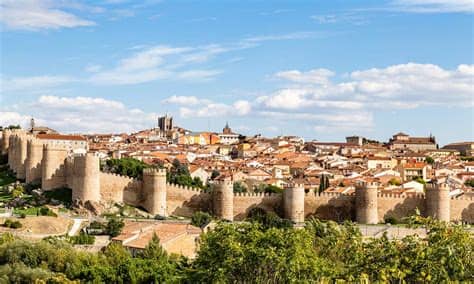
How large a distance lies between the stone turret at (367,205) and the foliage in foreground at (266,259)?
850 centimetres

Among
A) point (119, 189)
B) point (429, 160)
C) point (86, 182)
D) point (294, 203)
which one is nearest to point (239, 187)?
point (294, 203)

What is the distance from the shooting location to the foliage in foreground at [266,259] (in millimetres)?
12562

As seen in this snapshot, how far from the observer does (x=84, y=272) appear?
995 inches

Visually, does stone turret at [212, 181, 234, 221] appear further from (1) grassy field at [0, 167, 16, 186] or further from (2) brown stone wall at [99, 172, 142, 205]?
(1) grassy field at [0, 167, 16, 186]

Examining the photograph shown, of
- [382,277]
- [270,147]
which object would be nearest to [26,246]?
[382,277]

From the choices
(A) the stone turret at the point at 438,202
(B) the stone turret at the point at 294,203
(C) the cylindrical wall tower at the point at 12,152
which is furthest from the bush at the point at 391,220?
(C) the cylindrical wall tower at the point at 12,152

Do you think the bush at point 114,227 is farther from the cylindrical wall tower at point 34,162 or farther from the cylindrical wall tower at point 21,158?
the cylindrical wall tower at point 21,158

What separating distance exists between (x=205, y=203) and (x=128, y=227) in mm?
6541

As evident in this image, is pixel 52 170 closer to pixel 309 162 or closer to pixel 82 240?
pixel 82 240

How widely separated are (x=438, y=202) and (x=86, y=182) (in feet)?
57.0

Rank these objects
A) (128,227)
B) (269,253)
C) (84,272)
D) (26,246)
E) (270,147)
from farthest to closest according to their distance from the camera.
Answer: (270,147), (128,227), (26,246), (84,272), (269,253)

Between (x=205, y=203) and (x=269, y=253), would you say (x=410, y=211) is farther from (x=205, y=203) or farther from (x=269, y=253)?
(x=269, y=253)

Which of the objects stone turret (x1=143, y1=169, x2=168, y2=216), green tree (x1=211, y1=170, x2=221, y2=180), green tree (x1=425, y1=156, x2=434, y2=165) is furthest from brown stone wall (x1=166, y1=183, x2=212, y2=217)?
green tree (x1=425, y1=156, x2=434, y2=165)

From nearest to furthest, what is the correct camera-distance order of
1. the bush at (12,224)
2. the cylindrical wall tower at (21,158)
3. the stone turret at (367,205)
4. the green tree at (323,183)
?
the bush at (12,224), the stone turret at (367,205), the cylindrical wall tower at (21,158), the green tree at (323,183)
